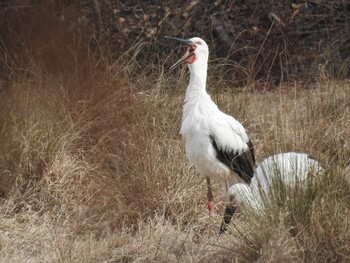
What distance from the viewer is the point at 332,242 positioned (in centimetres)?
653

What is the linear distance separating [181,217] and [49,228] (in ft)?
3.11

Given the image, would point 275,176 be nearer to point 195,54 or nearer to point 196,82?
point 196,82

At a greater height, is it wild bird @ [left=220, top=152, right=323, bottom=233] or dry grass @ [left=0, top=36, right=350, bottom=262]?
wild bird @ [left=220, top=152, right=323, bottom=233]

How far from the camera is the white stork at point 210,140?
25.9 feet

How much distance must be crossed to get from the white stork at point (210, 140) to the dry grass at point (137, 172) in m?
0.30

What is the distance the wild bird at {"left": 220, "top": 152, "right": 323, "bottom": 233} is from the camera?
22.1 feet

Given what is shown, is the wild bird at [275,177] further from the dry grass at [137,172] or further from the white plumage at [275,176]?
the dry grass at [137,172]

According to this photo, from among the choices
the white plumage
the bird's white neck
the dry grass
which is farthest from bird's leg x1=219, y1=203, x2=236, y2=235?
the bird's white neck

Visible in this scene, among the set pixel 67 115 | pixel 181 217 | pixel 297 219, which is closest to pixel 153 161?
pixel 181 217

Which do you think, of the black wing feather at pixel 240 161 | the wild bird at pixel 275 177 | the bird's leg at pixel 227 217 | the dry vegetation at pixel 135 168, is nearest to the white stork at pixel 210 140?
the black wing feather at pixel 240 161

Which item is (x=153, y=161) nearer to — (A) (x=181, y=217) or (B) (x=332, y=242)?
(A) (x=181, y=217)

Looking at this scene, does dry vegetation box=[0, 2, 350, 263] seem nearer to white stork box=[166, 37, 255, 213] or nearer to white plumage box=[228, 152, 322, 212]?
white plumage box=[228, 152, 322, 212]

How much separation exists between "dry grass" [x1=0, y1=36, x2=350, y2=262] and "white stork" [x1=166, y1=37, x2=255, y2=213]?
0.98ft

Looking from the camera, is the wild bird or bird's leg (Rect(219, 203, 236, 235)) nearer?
the wild bird
